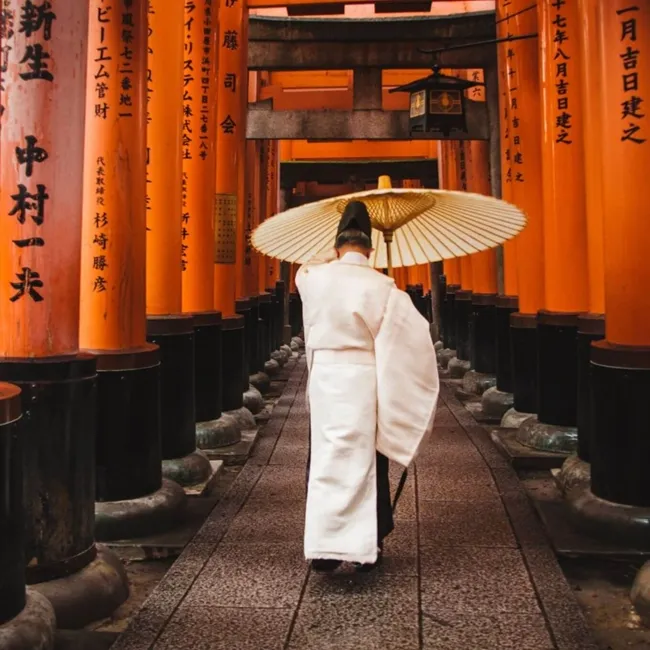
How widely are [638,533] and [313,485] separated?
81.1 inches

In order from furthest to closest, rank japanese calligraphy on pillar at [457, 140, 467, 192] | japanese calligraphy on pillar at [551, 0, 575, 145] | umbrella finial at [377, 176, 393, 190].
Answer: japanese calligraphy on pillar at [457, 140, 467, 192]
japanese calligraphy on pillar at [551, 0, 575, 145]
umbrella finial at [377, 176, 393, 190]

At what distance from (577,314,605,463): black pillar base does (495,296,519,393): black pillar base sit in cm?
322

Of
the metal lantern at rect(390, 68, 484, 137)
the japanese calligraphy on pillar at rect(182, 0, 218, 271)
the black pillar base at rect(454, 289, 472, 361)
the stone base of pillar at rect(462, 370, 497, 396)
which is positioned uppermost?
the metal lantern at rect(390, 68, 484, 137)

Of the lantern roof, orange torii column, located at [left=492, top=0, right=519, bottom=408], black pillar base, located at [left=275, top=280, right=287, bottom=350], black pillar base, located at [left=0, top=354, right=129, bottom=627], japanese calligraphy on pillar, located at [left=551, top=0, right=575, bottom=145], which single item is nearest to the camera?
black pillar base, located at [left=0, top=354, right=129, bottom=627]

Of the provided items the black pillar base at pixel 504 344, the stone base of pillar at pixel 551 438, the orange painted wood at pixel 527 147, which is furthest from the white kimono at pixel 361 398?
the black pillar base at pixel 504 344

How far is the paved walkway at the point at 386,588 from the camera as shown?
3.51 metres

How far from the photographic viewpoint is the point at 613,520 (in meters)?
4.73

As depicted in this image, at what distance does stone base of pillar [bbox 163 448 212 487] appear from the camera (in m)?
6.30

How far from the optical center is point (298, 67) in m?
12.8

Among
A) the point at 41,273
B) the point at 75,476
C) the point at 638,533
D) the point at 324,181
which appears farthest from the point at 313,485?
the point at 324,181

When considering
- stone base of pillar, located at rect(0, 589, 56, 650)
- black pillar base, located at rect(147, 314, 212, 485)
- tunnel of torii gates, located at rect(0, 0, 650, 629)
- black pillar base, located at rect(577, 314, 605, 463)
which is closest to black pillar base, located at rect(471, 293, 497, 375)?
tunnel of torii gates, located at rect(0, 0, 650, 629)

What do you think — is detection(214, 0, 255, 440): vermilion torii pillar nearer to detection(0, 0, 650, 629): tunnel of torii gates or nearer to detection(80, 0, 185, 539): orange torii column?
detection(0, 0, 650, 629): tunnel of torii gates

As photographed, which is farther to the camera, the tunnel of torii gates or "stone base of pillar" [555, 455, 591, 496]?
"stone base of pillar" [555, 455, 591, 496]

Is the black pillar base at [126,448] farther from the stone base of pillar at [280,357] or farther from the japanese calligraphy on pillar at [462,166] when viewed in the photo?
the japanese calligraphy on pillar at [462,166]
